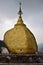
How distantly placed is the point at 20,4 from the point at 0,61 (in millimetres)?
8979

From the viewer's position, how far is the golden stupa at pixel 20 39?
25.1 metres

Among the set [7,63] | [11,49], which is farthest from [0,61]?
[11,49]

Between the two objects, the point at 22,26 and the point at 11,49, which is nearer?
the point at 11,49

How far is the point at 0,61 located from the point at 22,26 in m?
7.88

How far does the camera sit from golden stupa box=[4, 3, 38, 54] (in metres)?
25.1

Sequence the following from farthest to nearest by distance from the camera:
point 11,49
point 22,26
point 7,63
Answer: point 22,26 < point 11,49 < point 7,63

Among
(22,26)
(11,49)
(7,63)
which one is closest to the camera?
(7,63)

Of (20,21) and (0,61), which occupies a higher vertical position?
(20,21)

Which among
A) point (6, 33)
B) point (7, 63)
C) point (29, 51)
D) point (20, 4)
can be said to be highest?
point (20, 4)

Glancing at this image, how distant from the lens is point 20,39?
83.9 ft

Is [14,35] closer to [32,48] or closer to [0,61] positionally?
[32,48]

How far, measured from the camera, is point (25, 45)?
83.4 feet

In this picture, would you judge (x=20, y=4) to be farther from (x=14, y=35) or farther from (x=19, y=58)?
(x=19, y=58)

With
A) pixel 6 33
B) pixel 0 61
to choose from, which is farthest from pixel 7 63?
pixel 6 33
